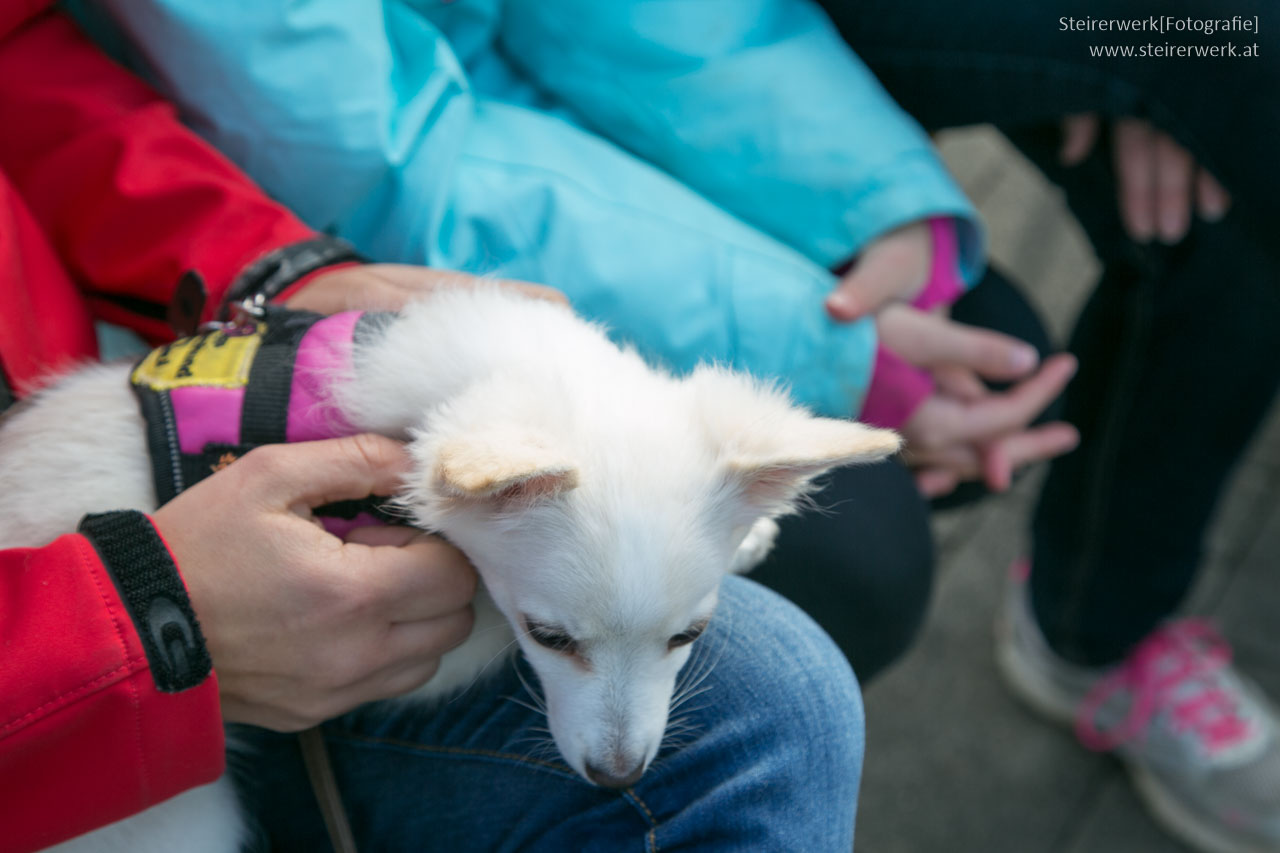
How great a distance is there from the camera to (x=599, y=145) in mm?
1583

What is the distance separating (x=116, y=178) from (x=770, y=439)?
100 centimetres

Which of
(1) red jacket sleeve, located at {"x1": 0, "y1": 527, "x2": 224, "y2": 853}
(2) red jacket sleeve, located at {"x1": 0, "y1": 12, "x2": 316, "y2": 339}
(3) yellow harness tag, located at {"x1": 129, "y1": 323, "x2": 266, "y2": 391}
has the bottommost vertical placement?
(1) red jacket sleeve, located at {"x1": 0, "y1": 527, "x2": 224, "y2": 853}

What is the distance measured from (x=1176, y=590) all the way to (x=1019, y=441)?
667 mm

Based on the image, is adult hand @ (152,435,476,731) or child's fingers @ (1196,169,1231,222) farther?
child's fingers @ (1196,169,1231,222)

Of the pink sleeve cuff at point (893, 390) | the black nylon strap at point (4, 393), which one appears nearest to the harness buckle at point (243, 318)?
the black nylon strap at point (4, 393)

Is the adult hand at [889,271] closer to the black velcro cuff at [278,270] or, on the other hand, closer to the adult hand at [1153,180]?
the adult hand at [1153,180]

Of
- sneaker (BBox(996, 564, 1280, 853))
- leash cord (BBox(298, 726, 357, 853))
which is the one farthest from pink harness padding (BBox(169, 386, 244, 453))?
sneaker (BBox(996, 564, 1280, 853))

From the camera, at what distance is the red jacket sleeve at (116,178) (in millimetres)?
1320

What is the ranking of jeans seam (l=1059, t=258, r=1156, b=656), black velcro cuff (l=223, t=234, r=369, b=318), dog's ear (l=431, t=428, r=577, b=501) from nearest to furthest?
1. dog's ear (l=431, t=428, r=577, b=501)
2. black velcro cuff (l=223, t=234, r=369, b=318)
3. jeans seam (l=1059, t=258, r=1156, b=656)

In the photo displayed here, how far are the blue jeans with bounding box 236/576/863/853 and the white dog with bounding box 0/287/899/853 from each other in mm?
54

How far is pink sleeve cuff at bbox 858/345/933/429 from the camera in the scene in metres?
1.70

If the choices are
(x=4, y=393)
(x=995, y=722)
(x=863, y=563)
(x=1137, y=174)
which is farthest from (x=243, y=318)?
(x=995, y=722)

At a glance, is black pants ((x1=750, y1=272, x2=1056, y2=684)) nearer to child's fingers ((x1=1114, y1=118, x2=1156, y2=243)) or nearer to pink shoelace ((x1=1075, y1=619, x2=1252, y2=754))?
child's fingers ((x1=1114, y1=118, x2=1156, y2=243))

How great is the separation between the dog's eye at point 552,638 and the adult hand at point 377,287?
0.46m
